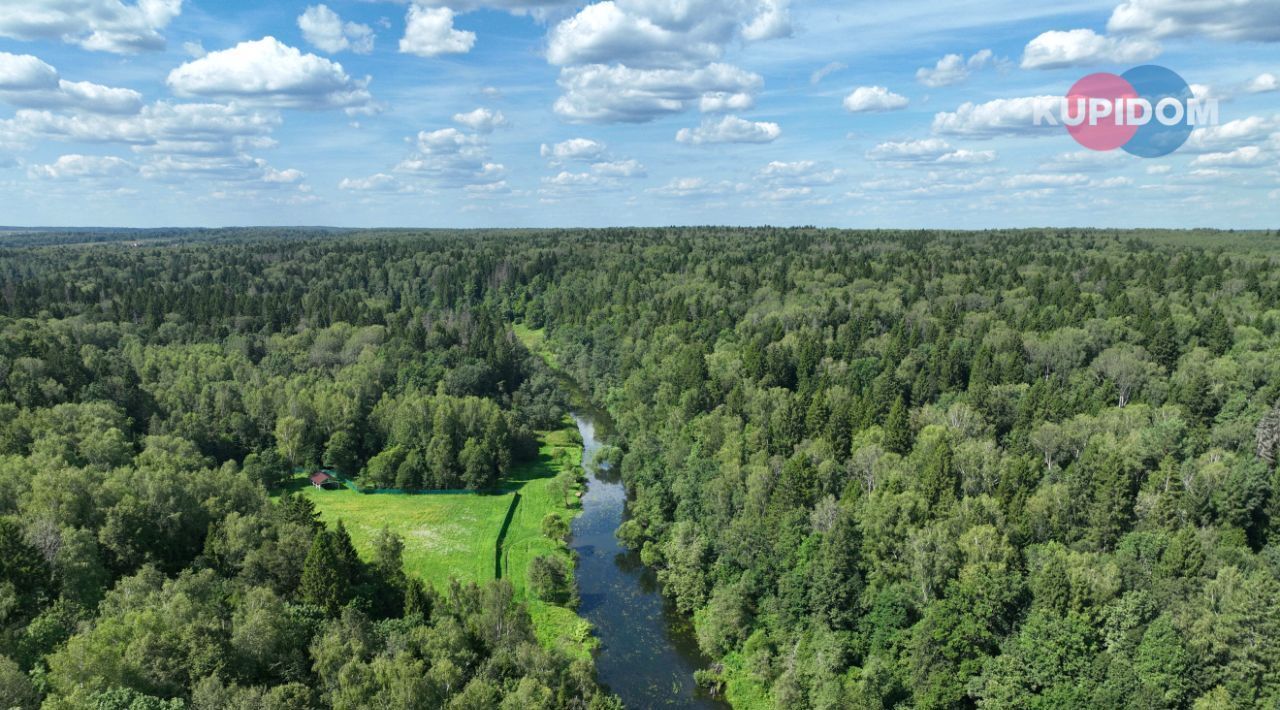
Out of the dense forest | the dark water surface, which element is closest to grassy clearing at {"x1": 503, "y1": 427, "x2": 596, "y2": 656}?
the dark water surface

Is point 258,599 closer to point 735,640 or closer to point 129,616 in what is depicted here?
point 129,616

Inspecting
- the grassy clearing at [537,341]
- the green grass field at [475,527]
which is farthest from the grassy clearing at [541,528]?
the grassy clearing at [537,341]

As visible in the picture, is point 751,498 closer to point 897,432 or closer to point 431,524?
point 897,432

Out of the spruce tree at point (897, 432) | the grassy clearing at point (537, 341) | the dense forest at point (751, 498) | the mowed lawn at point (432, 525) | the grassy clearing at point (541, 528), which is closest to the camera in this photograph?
the dense forest at point (751, 498)

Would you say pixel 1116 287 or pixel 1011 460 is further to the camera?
pixel 1116 287

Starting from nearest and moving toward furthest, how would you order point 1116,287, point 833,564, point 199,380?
point 833,564 → point 199,380 → point 1116,287

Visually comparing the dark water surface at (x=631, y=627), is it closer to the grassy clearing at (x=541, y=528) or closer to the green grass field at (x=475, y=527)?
the grassy clearing at (x=541, y=528)

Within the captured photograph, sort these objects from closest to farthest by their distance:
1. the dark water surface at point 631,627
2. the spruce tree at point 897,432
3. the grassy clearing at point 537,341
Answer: the dark water surface at point 631,627, the spruce tree at point 897,432, the grassy clearing at point 537,341

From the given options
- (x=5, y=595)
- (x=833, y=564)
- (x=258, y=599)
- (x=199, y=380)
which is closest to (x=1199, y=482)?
(x=833, y=564)
